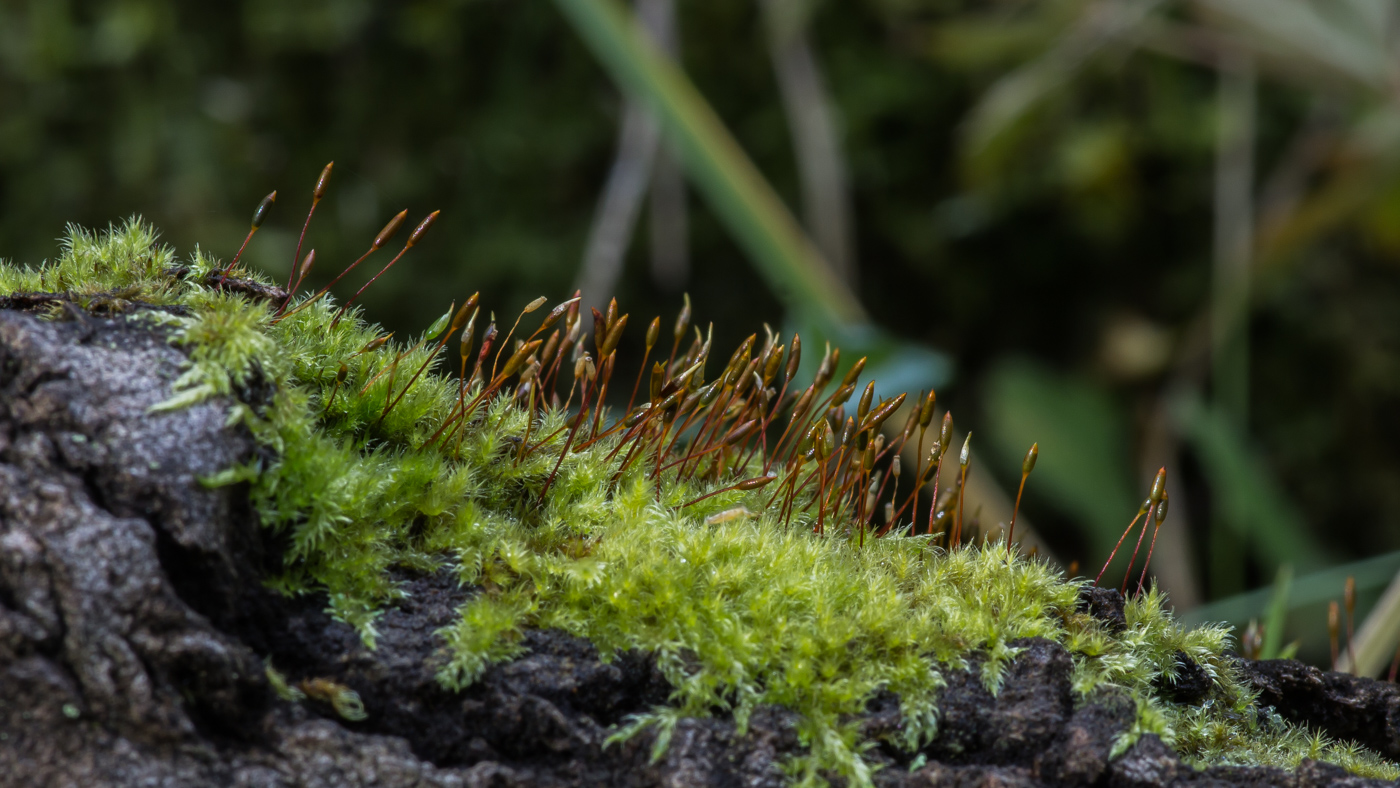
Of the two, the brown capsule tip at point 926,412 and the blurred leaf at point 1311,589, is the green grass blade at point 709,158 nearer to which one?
the brown capsule tip at point 926,412

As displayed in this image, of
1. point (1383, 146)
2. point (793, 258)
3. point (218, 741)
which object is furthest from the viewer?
point (1383, 146)

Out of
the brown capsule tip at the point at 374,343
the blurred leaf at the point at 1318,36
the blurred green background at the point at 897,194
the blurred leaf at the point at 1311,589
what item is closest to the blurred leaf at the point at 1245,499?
the blurred green background at the point at 897,194

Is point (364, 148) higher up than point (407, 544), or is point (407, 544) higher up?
point (364, 148)

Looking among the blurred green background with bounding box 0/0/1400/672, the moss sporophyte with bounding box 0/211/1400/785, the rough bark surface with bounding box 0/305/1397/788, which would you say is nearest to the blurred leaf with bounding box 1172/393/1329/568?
the blurred green background with bounding box 0/0/1400/672

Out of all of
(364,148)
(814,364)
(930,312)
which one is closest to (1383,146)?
(930,312)

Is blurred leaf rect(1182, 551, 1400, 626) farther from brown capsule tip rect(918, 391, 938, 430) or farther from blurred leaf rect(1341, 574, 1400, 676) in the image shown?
brown capsule tip rect(918, 391, 938, 430)

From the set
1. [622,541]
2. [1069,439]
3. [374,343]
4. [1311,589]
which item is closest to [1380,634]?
[1311,589]

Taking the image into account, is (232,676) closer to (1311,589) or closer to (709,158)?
(709,158)

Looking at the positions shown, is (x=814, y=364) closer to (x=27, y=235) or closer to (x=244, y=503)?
(x=244, y=503)
